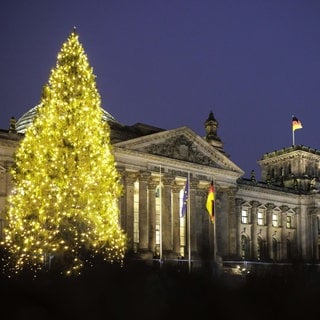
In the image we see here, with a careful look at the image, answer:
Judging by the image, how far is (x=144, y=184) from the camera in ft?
213

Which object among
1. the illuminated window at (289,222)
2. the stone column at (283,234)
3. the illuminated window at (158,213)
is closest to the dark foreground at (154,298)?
the illuminated window at (158,213)

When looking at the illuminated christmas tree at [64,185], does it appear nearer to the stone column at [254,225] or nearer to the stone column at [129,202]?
the stone column at [129,202]

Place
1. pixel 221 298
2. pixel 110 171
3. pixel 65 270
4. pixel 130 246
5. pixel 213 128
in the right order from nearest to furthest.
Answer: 1. pixel 221 298
2. pixel 65 270
3. pixel 110 171
4. pixel 130 246
5. pixel 213 128

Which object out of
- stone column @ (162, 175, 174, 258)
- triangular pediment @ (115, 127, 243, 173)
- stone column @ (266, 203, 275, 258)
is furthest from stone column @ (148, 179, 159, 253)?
stone column @ (266, 203, 275, 258)

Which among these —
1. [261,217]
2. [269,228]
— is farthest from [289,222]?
[261,217]

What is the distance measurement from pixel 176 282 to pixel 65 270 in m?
9.67

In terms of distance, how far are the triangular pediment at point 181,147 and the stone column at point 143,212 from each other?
309cm

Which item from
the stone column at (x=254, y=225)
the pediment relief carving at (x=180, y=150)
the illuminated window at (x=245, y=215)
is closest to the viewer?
the pediment relief carving at (x=180, y=150)

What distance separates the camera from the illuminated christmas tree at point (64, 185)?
37.2 metres

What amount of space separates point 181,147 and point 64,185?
3290 centimetres

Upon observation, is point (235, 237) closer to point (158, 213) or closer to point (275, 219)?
point (158, 213)

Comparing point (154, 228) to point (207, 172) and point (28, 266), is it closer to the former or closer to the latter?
point (207, 172)

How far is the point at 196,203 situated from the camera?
7038cm

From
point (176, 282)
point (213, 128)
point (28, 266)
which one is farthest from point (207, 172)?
point (176, 282)
